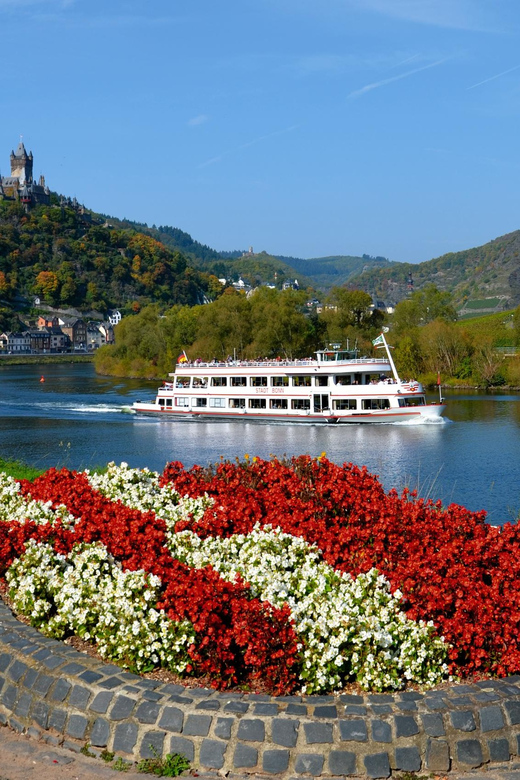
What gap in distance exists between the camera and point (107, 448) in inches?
1633

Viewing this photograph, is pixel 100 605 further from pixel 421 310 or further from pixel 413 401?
pixel 421 310

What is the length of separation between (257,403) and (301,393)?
363cm

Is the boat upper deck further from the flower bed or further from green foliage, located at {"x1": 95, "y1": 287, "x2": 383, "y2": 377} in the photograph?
the flower bed

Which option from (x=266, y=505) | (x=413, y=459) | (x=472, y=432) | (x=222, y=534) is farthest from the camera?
(x=472, y=432)

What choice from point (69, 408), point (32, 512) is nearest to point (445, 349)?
point (69, 408)

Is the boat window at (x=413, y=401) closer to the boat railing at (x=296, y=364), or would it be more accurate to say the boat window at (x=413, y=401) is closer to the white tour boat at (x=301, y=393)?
the white tour boat at (x=301, y=393)

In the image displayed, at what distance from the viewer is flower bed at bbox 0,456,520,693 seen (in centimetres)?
769

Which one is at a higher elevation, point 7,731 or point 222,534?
point 222,534

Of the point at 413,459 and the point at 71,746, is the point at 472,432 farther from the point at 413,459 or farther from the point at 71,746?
the point at 71,746

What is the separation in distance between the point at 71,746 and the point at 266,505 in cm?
540

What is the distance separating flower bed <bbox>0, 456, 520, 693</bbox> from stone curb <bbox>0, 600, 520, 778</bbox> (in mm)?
458

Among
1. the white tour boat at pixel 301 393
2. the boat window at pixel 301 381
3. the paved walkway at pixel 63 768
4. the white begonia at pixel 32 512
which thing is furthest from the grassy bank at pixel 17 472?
the boat window at pixel 301 381

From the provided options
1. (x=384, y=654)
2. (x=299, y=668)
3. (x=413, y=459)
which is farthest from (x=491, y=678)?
(x=413, y=459)

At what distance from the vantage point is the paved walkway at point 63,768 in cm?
682
